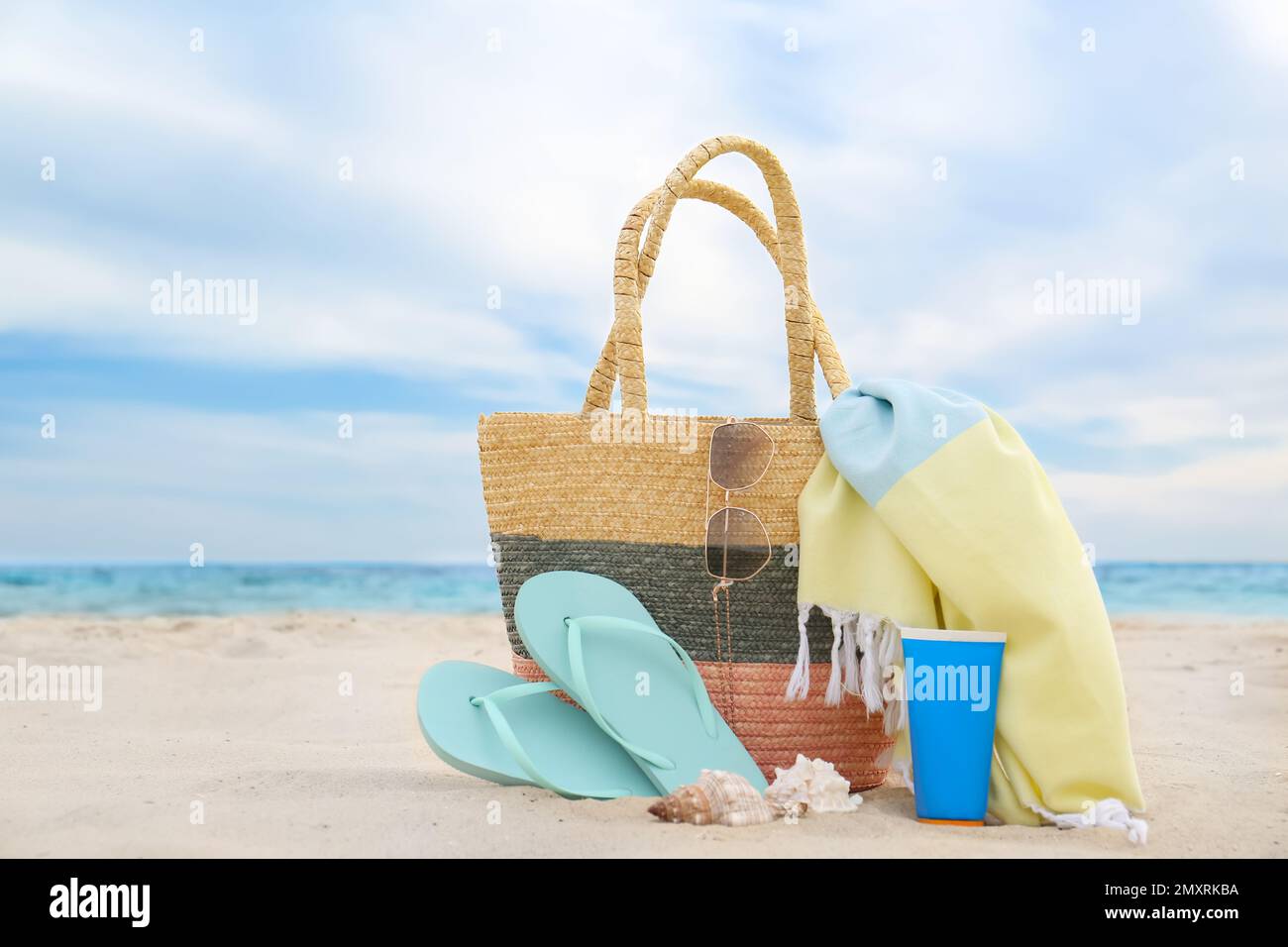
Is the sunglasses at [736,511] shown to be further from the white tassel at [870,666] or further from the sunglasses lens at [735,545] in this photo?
the white tassel at [870,666]

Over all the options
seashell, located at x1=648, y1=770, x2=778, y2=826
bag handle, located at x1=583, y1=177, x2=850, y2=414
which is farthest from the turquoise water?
seashell, located at x1=648, y1=770, x2=778, y2=826

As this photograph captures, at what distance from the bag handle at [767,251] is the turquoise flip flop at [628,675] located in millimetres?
427

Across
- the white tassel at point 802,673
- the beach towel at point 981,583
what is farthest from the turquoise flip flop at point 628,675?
the beach towel at point 981,583

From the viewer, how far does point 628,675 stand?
6.79 ft

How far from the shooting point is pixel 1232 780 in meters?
2.31

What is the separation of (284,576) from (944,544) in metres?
12.3

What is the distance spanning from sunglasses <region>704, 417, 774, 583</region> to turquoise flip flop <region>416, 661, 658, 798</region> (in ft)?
1.39

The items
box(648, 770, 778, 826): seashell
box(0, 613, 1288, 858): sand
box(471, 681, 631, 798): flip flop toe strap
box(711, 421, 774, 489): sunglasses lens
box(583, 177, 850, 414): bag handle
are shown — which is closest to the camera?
box(0, 613, 1288, 858): sand

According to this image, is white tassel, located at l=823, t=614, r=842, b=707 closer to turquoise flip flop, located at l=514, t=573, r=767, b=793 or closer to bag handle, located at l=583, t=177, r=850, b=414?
turquoise flip flop, located at l=514, t=573, r=767, b=793

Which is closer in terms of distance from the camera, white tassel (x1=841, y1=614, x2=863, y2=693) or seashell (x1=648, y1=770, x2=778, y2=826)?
seashell (x1=648, y1=770, x2=778, y2=826)

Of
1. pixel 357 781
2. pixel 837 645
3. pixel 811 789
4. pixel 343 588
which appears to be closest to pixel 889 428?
pixel 837 645

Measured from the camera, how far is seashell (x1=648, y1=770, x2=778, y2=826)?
1706mm
